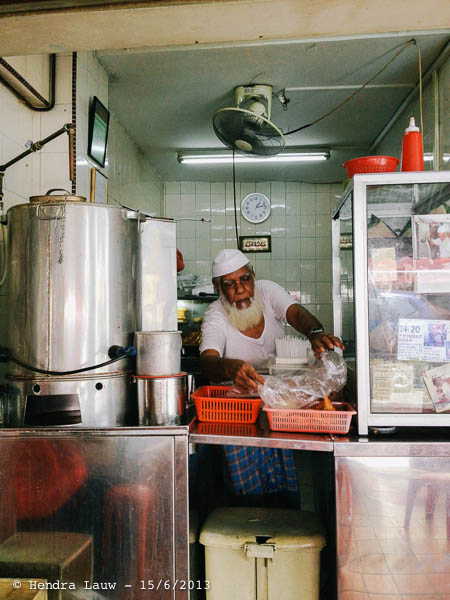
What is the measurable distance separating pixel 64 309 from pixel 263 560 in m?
1.28

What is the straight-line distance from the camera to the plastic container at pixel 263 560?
6.05 ft

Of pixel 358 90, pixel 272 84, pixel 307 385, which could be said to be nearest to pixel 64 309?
pixel 307 385

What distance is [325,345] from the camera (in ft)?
6.91

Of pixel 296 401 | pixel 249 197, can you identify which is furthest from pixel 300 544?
pixel 249 197

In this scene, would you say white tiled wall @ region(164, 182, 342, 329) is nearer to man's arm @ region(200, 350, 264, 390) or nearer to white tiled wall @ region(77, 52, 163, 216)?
white tiled wall @ region(77, 52, 163, 216)

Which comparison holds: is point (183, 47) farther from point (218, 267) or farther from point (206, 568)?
point (206, 568)

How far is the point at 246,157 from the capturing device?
5.14 m

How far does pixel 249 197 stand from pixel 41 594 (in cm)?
534

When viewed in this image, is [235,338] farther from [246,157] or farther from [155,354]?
[246,157]

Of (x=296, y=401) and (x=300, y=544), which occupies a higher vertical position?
(x=296, y=401)

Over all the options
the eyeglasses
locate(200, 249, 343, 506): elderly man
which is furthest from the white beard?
the eyeglasses

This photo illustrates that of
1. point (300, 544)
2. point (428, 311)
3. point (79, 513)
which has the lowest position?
point (300, 544)

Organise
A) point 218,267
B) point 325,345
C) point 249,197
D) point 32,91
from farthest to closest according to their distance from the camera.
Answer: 1. point 249,197
2. point 218,267
3. point 32,91
4. point 325,345

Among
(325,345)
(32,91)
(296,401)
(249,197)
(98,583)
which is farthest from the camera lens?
(249,197)
